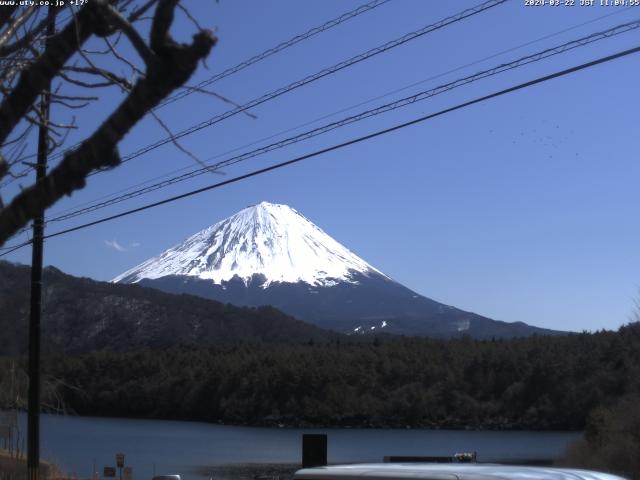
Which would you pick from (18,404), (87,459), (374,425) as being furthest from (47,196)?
(374,425)

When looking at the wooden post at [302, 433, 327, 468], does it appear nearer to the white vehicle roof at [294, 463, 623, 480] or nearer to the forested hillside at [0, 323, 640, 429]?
the white vehicle roof at [294, 463, 623, 480]


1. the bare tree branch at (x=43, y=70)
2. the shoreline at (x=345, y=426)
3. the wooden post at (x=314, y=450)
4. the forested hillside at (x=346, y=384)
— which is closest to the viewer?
the bare tree branch at (x=43, y=70)

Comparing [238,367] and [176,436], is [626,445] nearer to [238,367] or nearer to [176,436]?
[176,436]

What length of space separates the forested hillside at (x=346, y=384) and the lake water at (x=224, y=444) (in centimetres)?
364

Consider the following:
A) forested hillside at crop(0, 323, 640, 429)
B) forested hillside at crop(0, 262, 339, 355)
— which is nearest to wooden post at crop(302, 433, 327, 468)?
forested hillside at crop(0, 323, 640, 429)

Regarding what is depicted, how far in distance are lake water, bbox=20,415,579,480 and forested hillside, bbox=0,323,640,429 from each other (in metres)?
3.64

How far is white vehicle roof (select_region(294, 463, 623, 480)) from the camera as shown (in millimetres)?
5242

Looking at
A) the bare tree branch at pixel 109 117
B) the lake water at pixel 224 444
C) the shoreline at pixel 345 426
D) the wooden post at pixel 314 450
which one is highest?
the bare tree branch at pixel 109 117

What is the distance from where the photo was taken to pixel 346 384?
81438 millimetres

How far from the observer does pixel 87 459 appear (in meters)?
39.6

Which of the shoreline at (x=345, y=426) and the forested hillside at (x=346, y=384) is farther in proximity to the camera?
the forested hillside at (x=346, y=384)

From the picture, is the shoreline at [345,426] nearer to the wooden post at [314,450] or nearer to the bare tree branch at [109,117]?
the wooden post at [314,450]

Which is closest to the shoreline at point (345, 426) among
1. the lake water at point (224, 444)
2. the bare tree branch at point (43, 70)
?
the lake water at point (224, 444)

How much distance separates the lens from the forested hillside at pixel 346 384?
2817 inches
